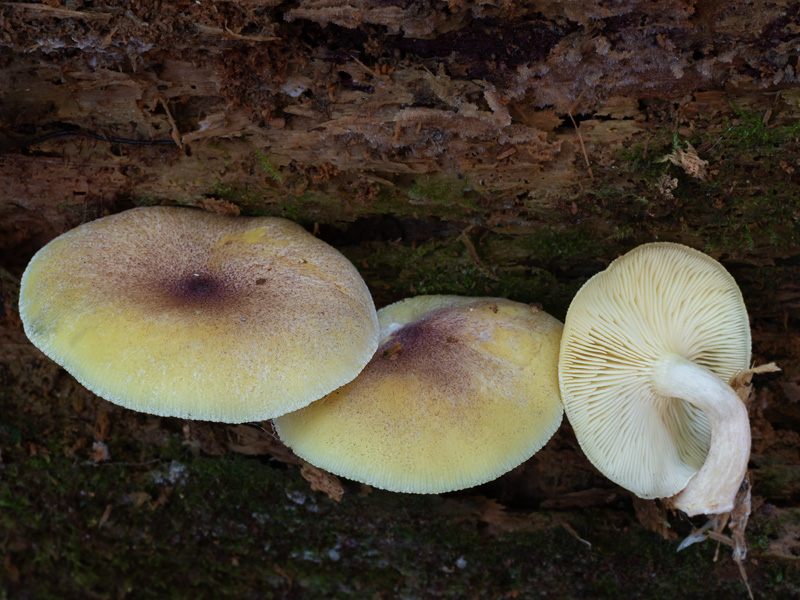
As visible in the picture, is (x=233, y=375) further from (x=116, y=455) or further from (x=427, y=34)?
(x=116, y=455)

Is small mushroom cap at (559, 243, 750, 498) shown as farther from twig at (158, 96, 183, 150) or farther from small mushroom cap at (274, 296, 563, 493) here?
twig at (158, 96, 183, 150)

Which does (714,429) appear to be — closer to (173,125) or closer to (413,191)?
(413,191)

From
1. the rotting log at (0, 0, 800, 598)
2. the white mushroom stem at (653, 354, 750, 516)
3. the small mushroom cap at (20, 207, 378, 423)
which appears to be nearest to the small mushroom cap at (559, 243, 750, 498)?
the white mushroom stem at (653, 354, 750, 516)

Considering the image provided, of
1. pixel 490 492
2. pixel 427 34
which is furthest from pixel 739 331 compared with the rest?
pixel 427 34

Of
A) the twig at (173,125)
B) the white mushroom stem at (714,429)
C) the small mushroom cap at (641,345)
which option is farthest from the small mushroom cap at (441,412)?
the twig at (173,125)

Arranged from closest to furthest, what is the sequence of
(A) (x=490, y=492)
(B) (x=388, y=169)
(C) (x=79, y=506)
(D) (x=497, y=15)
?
(D) (x=497, y=15), (B) (x=388, y=169), (A) (x=490, y=492), (C) (x=79, y=506)

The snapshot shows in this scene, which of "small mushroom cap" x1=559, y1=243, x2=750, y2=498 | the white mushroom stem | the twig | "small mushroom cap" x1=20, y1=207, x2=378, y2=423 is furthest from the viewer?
the twig

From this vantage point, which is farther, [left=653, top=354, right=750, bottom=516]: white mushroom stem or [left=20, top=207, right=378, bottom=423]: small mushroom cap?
[left=653, top=354, right=750, bottom=516]: white mushroom stem
